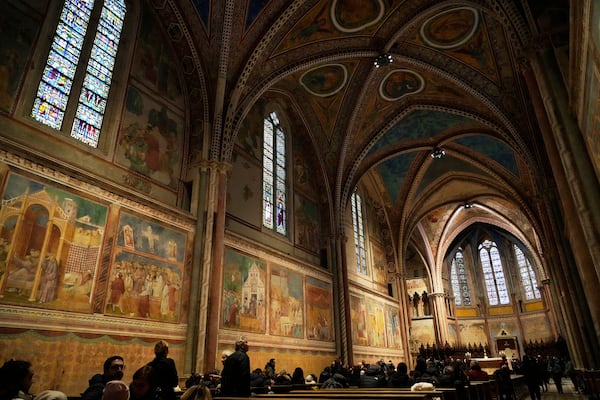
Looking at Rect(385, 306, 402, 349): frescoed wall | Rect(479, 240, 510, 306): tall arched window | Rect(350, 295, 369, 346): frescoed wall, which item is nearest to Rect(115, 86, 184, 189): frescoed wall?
Rect(350, 295, 369, 346): frescoed wall

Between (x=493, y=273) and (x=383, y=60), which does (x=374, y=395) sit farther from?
(x=493, y=273)

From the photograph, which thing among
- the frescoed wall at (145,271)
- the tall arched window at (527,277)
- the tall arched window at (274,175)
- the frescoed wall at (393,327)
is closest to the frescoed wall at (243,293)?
the frescoed wall at (145,271)

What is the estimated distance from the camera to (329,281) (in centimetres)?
1692

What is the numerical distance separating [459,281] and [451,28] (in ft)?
84.5

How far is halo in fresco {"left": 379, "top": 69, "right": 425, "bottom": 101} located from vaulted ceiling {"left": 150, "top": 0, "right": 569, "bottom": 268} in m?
0.04

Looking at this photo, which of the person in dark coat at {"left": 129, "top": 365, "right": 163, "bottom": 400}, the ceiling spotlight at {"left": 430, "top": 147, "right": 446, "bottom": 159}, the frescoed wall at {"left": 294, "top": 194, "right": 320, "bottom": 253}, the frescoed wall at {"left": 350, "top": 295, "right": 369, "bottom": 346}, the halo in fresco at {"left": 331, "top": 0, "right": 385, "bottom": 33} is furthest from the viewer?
the ceiling spotlight at {"left": 430, "top": 147, "right": 446, "bottom": 159}

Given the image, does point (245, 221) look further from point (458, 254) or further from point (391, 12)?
point (458, 254)

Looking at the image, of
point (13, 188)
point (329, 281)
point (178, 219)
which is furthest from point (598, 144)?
point (329, 281)

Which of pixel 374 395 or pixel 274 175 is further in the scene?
pixel 274 175

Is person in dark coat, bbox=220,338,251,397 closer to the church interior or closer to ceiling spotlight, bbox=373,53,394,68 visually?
the church interior

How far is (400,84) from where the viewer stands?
16.8 meters

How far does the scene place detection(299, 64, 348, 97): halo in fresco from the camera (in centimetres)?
1568

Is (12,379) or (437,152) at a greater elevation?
(437,152)

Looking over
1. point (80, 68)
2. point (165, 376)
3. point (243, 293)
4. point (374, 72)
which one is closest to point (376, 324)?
point (243, 293)
